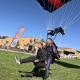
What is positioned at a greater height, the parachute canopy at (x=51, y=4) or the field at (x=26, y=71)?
the parachute canopy at (x=51, y=4)

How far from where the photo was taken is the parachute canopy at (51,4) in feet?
27.3

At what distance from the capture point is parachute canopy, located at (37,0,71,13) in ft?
27.3

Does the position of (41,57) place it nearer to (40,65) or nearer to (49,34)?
(40,65)

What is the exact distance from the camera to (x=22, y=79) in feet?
10.2

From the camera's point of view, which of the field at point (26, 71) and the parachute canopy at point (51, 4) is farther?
the parachute canopy at point (51, 4)

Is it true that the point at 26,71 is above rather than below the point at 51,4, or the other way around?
below

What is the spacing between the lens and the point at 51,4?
8625 millimetres

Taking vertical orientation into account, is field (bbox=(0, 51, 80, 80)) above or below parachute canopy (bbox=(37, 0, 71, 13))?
below

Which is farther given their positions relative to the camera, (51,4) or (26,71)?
(51,4)

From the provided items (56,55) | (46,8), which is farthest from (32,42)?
(56,55)

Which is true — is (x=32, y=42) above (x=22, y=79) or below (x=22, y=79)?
above

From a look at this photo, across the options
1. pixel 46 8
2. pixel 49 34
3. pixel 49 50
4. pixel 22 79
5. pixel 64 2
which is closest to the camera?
pixel 22 79

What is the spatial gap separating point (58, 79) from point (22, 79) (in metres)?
1.45

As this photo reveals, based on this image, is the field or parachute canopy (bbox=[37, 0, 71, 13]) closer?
the field
